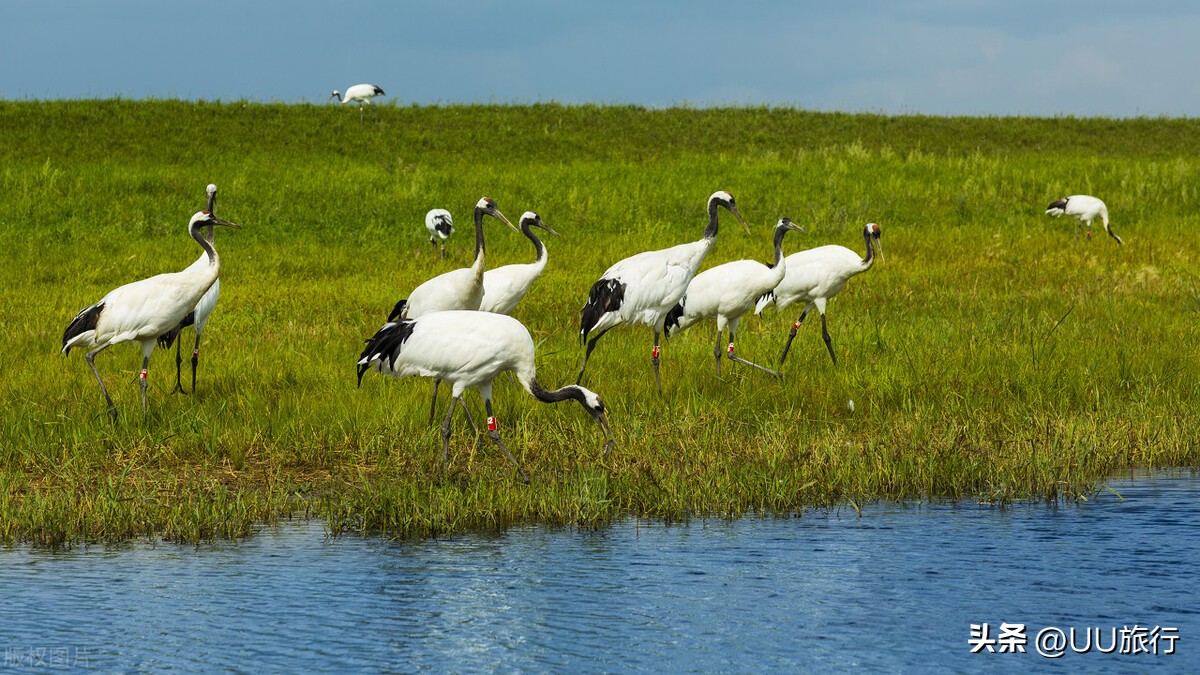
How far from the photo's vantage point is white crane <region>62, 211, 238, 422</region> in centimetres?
1018

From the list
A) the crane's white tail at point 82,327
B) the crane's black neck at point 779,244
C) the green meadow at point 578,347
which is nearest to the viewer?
the green meadow at point 578,347

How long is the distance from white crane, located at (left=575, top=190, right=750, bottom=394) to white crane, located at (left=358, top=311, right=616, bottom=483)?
282 centimetres

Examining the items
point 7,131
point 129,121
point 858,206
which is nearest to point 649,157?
point 858,206

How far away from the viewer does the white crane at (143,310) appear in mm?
10180

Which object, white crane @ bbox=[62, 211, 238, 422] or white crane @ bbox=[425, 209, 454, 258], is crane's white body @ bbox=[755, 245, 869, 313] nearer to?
white crane @ bbox=[62, 211, 238, 422]

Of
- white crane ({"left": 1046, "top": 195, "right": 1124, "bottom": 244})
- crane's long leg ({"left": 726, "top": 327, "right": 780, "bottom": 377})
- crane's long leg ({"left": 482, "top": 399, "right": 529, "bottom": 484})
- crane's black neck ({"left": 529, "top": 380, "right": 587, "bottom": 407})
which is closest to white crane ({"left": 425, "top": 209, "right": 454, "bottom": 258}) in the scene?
crane's long leg ({"left": 726, "top": 327, "right": 780, "bottom": 377})

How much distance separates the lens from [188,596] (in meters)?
6.06

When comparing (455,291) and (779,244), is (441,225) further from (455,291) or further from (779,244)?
→ (455,291)

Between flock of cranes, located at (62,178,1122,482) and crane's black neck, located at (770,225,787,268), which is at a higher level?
crane's black neck, located at (770,225,787,268)

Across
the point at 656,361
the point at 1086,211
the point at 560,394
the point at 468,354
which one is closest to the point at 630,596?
the point at 560,394

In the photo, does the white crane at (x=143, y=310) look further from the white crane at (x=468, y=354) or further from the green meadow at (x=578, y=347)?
the white crane at (x=468, y=354)

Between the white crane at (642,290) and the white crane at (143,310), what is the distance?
337cm

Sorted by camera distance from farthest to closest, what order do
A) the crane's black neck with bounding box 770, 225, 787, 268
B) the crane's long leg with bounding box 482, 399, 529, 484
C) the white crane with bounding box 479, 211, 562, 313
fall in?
the crane's black neck with bounding box 770, 225, 787, 268
the white crane with bounding box 479, 211, 562, 313
the crane's long leg with bounding box 482, 399, 529, 484

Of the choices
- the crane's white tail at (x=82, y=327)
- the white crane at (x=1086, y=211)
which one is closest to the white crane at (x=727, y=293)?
the crane's white tail at (x=82, y=327)
